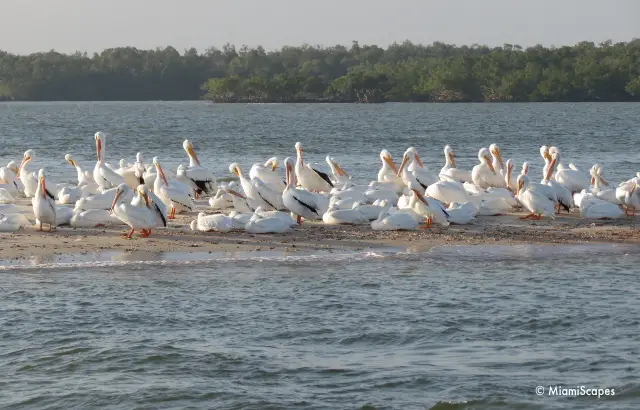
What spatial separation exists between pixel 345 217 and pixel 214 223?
1.61 meters

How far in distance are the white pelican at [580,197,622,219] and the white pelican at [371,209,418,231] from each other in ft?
7.42

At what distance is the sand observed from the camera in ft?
39.4

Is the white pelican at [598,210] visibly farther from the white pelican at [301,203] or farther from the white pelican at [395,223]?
the white pelican at [301,203]

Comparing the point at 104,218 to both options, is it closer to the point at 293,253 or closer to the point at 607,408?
the point at 293,253

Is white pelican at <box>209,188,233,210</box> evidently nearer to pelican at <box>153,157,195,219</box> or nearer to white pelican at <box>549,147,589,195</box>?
pelican at <box>153,157,195,219</box>

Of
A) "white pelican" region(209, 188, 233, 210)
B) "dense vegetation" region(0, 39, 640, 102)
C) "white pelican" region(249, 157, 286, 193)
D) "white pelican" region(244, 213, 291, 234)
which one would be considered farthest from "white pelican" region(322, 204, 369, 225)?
"dense vegetation" region(0, 39, 640, 102)

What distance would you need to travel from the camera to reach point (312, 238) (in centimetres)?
1259

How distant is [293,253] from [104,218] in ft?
8.14

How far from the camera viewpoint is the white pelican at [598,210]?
13734mm

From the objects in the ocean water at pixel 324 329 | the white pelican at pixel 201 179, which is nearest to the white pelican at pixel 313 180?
the white pelican at pixel 201 179

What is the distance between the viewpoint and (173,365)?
8.19 m

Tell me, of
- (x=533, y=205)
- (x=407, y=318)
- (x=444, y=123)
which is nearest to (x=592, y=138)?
(x=444, y=123)

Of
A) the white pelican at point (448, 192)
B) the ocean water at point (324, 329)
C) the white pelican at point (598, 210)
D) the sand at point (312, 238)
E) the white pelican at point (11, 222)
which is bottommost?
the ocean water at point (324, 329)

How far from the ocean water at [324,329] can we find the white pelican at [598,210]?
1.53 metres
